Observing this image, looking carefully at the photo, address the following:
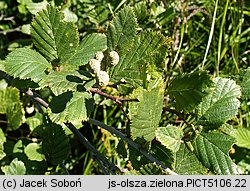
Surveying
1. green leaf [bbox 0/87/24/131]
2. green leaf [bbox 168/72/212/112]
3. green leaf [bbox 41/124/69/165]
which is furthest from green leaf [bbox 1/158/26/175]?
green leaf [bbox 168/72/212/112]

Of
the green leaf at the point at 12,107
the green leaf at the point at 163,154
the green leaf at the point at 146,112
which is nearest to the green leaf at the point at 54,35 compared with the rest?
the green leaf at the point at 146,112

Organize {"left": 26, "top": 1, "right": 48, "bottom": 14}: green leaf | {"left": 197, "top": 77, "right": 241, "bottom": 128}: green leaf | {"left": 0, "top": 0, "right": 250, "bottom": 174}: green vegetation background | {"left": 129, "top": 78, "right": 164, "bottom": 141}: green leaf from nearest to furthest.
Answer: {"left": 129, "top": 78, "right": 164, "bottom": 141}: green leaf < {"left": 197, "top": 77, "right": 241, "bottom": 128}: green leaf < {"left": 26, "top": 1, "right": 48, "bottom": 14}: green leaf < {"left": 0, "top": 0, "right": 250, "bottom": 174}: green vegetation background

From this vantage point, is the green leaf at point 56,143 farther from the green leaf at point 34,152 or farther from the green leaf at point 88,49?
the green leaf at point 88,49

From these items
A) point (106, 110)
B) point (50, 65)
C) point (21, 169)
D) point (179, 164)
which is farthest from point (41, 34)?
point (106, 110)

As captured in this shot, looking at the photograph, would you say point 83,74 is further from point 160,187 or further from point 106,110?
point 106,110

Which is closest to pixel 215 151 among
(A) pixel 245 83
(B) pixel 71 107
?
(A) pixel 245 83

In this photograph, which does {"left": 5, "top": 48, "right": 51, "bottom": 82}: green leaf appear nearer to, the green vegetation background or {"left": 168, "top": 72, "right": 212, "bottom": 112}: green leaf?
{"left": 168, "top": 72, "right": 212, "bottom": 112}: green leaf

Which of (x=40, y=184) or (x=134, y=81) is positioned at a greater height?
(x=134, y=81)
